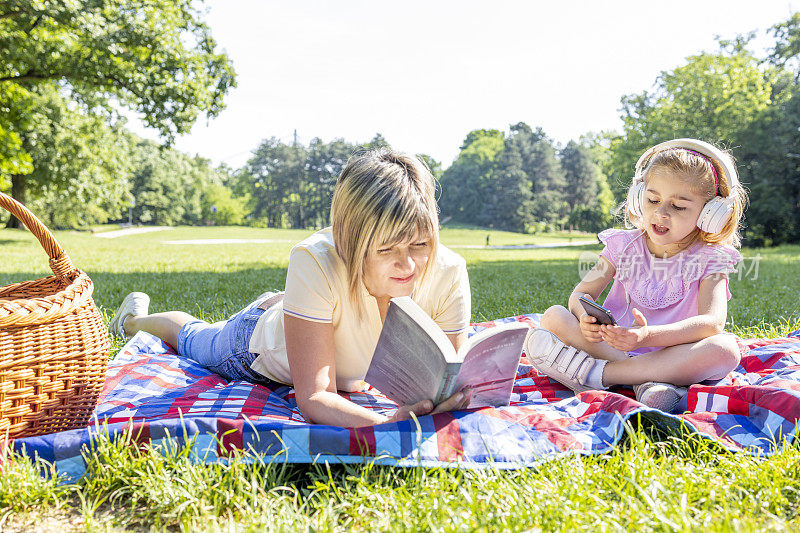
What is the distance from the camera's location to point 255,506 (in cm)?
141

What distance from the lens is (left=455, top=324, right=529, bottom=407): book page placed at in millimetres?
1685

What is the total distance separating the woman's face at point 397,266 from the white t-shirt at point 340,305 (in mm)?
99

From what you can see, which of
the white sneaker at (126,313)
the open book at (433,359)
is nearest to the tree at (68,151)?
the white sneaker at (126,313)

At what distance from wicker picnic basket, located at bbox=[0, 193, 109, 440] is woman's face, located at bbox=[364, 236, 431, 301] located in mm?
958

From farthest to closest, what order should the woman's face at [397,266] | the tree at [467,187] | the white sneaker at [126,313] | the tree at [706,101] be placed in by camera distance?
the tree at [467,187]
the tree at [706,101]
the white sneaker at [126,313]
the woman's face at [397,266]

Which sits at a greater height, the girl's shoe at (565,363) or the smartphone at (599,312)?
the smartphone at (599,312)

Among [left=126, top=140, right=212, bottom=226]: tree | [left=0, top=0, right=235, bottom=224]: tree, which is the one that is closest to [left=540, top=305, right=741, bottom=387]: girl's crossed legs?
[left=0, top=0, right=235, bottom=224]: tree

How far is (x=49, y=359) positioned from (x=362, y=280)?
39.8 inches

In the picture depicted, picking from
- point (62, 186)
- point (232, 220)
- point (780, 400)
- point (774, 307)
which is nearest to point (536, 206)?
point (232, 220)

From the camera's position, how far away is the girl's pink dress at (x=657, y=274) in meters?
2.61

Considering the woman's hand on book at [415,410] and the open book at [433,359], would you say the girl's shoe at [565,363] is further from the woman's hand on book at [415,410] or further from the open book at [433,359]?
the woman's hand on book at [415,410]

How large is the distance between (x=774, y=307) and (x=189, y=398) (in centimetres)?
468

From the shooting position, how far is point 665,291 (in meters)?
2.71

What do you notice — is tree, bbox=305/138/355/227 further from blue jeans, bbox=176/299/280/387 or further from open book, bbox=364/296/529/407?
open book, bbox=364/296/529/407
